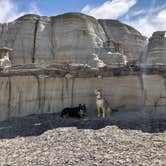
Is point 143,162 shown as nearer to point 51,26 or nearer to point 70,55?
point 70,55

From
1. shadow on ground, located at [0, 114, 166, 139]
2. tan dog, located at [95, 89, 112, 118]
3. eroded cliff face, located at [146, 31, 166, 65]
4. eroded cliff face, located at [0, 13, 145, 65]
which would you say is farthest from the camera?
eroded cliff face, located at [0, 13, 145, 65]

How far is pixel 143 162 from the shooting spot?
9.95 m

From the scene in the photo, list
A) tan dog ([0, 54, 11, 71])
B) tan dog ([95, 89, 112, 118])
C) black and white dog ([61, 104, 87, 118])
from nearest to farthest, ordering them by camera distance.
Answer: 1. tan dog ([95, 89, 112, 118])
2. black and white dog ([61, 104, 87, 118])
3. tan dog ([0, 54, 11, 71])

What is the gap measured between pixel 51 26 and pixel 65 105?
22.8 metres

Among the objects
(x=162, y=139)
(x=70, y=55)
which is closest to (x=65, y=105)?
(x=162, y=139)

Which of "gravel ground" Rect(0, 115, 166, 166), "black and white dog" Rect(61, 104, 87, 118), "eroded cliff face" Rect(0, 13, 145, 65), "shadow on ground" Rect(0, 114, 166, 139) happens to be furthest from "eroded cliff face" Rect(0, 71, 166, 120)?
"eroded cliff face" Rect(0, 13, 145, 65)

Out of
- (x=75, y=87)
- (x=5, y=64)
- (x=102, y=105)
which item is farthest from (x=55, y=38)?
(x=102, y=105)

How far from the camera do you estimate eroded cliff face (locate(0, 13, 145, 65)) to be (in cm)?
3638

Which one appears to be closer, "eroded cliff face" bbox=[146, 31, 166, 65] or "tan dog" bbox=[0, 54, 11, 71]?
"tan dog" bbox=[0, 54, 11, 71]

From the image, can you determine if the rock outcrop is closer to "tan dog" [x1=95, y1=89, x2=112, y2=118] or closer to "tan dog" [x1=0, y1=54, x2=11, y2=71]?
"tan dog" [x1=0, y1=54, x2=11, y2=71]

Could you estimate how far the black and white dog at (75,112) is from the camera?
15.6 metres

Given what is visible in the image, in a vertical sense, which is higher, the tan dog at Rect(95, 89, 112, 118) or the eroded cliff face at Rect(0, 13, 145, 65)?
the eroded cliff face at Rect(0, 13, 145, 65)

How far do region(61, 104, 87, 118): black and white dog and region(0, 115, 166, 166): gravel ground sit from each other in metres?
0.98

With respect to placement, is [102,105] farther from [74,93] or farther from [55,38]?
[55,38]
